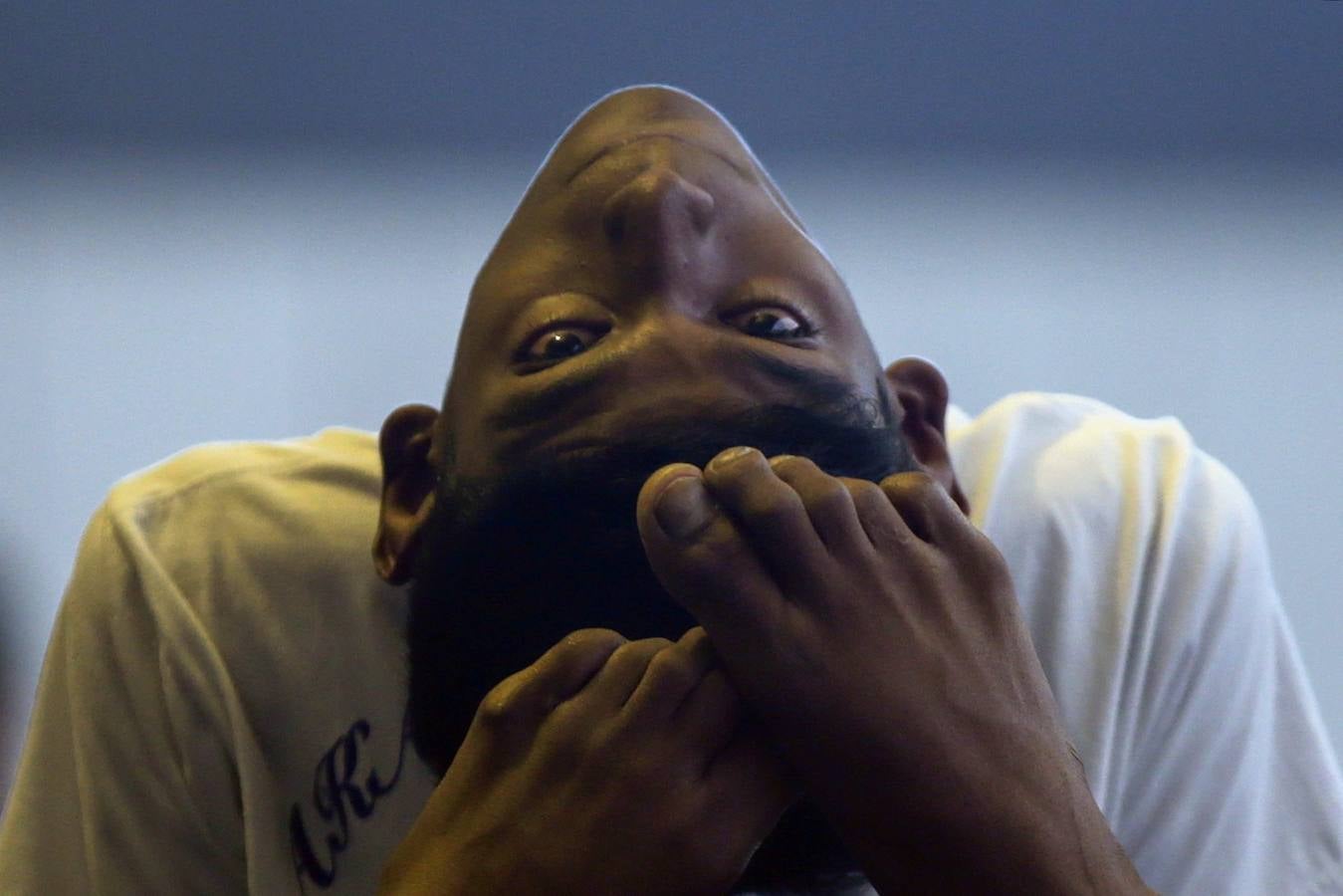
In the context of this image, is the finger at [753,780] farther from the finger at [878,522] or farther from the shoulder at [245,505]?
the shoulder at [245,505]

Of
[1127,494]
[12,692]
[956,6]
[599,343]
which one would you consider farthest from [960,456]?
[12,692]

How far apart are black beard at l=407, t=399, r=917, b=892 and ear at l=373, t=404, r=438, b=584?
0.22 ft

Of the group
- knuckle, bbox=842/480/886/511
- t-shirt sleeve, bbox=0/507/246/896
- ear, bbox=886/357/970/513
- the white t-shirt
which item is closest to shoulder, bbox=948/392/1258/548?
the white t-shirt

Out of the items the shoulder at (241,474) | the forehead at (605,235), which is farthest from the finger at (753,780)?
the shoulder at (241,474)

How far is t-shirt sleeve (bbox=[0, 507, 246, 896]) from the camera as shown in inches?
31.9

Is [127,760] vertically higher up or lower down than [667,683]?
lower down

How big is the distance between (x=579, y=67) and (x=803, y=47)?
243 millimetres

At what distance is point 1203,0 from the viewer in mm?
1639

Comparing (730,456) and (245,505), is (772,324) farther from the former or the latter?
(245,505)

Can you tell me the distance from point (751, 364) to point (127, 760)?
1.38 feet

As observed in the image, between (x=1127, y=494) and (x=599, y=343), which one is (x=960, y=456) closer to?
(x=1127, y=494)

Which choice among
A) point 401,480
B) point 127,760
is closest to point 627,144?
point 401,480

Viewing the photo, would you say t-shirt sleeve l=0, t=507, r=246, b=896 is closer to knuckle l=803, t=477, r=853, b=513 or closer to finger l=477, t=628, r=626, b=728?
finger l=477, t=628, r=626, b=728

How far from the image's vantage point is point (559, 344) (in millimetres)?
676
